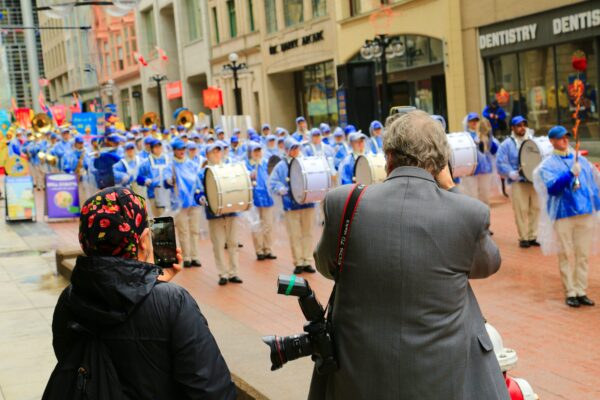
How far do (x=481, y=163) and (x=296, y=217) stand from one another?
355 cm

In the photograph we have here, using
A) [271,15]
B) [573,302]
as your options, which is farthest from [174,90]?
[573,302]

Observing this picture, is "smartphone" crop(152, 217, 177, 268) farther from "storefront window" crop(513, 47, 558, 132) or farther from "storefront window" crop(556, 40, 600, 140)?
"storefront window" crop(513, 47, 558, 132)

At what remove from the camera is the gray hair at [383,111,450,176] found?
3178 millimetres

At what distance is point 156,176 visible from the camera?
14344 millimetres

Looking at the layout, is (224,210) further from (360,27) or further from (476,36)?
(360,27)

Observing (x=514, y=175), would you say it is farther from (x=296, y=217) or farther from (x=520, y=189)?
(x=296, y=217)

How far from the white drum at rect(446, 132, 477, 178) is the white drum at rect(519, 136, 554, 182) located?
1005mm

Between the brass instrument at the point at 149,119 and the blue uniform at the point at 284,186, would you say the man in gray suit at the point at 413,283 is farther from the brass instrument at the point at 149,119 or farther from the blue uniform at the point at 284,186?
the brass instrument at the point at 149,119

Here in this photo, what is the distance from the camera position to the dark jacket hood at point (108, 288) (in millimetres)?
2949

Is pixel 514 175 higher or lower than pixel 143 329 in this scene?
lower

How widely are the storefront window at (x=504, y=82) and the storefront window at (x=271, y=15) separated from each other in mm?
16245

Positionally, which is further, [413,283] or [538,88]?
[538,88]

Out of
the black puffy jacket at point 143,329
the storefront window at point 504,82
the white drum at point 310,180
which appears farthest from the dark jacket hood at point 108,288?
the storefront window at point 504,82

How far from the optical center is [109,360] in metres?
2.97
